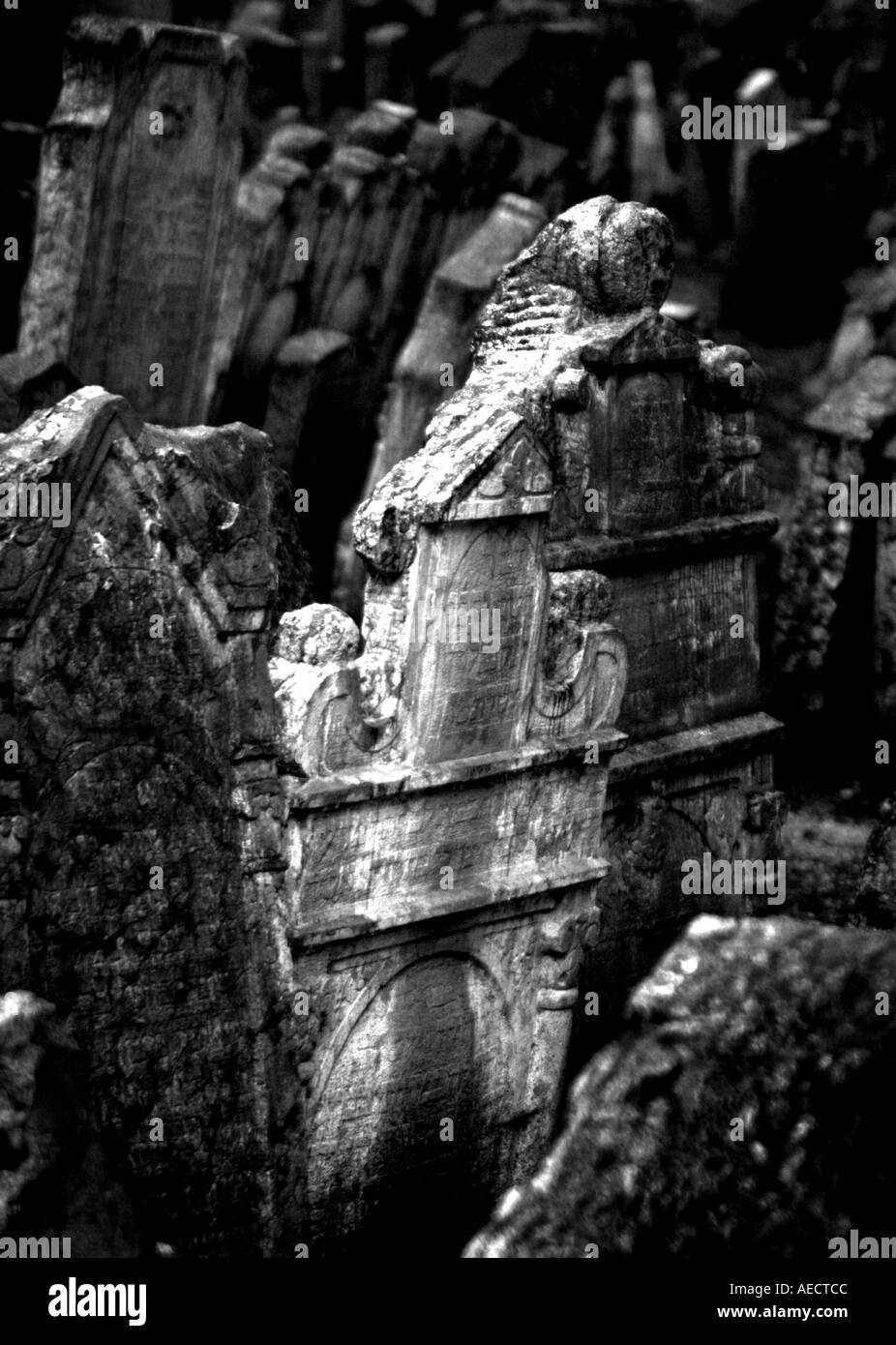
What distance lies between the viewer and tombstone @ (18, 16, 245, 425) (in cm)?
1030

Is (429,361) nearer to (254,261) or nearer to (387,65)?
(254,261)

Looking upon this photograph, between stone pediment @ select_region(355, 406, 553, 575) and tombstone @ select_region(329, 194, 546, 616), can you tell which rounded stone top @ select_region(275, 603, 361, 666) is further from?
tombstone @ select_region(329, 194, 546, 616)

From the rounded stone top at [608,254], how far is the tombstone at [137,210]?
3159 mm

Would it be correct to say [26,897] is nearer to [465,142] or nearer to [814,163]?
[465,142]

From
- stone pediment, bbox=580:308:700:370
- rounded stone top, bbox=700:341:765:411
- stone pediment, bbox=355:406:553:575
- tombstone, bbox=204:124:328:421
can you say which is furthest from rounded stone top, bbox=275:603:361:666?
tombstone, bbox=204:124:328:421

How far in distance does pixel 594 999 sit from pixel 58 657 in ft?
10.1

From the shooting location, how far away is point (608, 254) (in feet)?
25.7

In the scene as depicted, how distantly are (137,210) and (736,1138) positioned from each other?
722 centimetres

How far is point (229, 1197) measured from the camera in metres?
6.20

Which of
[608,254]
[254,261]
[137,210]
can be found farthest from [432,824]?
[254,261]

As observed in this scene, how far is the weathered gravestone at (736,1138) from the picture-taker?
4375mm

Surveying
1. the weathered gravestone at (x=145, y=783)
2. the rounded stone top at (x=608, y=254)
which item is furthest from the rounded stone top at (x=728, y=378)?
the weathered gravestone at (x=145, y=783)

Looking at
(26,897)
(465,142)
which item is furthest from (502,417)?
(465,142)

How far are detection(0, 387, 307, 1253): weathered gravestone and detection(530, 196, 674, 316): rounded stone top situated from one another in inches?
85.8
